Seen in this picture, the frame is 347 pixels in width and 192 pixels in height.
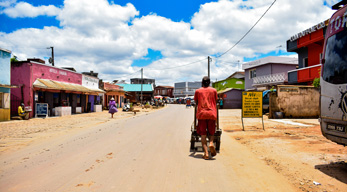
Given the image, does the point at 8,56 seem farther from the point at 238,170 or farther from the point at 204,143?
the point at 238,170

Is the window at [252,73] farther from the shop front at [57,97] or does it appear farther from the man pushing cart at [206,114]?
the man pushing cart at [206,114]

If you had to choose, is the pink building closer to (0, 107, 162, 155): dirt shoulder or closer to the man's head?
(0, 107, 162, 155): dirt shoulder

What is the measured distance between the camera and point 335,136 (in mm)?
4391

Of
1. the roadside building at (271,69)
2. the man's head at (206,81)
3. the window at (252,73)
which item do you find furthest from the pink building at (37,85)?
the window at (252,73)

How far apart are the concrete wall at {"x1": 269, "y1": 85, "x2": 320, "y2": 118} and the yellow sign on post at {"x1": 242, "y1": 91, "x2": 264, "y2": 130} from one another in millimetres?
4889

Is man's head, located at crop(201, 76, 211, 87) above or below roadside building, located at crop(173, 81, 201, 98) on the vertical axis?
below

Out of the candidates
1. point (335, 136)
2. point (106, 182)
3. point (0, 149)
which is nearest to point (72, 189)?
point (106, 182)

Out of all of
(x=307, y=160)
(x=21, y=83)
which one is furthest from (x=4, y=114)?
(x=307, y=160)

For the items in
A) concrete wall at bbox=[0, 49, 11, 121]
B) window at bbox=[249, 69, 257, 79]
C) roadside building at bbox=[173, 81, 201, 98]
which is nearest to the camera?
concrete wall at bbox=[0, 49, 11, 121]

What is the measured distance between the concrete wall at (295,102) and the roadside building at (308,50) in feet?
13.6

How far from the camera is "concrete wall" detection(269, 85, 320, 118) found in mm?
15516

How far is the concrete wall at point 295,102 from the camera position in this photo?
611 inches

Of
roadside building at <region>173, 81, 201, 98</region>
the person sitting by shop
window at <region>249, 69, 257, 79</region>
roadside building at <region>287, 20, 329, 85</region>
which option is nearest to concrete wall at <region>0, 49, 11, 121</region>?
the person sitting by shop

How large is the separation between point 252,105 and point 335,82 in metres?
6.92
